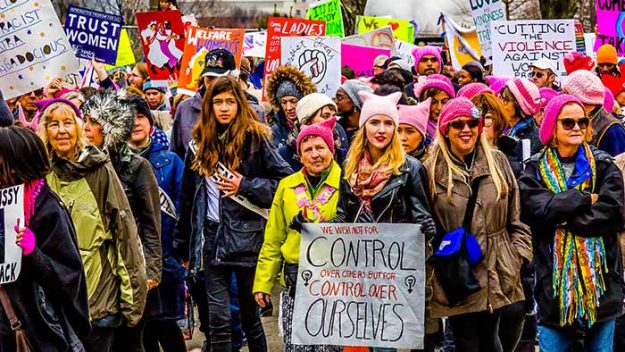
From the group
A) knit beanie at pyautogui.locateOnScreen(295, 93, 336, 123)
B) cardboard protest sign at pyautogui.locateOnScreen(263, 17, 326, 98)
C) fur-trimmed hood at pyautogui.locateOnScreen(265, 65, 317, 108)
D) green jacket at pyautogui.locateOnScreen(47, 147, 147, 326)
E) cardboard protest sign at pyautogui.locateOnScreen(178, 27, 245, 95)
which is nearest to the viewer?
green jacket at pyautogui.locateOnScreen(47, 147, 147, 326)

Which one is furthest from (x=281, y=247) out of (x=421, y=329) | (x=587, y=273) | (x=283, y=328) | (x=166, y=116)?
(x=166, y=116)

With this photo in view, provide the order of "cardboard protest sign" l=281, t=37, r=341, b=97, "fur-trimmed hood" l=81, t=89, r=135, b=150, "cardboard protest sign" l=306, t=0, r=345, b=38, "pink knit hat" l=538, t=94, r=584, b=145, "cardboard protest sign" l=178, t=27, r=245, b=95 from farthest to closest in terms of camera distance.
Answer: "cardboard protest sign" l=306, t=0, r=345, b=38
"cardboard protest sign" l=178, t=27, r=245, b=95
"cardboard protest sign" l=281, t=37, r=341, b=97
"fur-trimmed hood" l=81, t=89, r=135, b=150
"pink knit hat" l=538, t=94, r=584, b=145

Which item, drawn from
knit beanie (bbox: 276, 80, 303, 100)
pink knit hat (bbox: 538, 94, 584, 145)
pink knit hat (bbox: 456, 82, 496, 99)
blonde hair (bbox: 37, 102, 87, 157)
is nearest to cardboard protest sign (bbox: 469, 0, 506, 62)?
knit beanie (bbox: 276, 80, 303, 100)

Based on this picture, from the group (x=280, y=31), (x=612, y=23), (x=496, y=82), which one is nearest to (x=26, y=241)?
(x=496, y=82)

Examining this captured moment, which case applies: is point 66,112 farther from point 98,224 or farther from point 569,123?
point 569,123

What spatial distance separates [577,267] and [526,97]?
231 centimetres

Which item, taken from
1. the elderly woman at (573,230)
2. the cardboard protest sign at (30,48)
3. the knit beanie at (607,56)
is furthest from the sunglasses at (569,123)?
the cardboard protest sign at (30,48)

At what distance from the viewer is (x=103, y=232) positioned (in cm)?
673

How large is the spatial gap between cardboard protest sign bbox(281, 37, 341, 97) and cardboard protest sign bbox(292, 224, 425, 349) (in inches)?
209

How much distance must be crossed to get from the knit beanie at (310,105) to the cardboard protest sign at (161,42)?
6.21 m

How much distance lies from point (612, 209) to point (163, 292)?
9.65 ft

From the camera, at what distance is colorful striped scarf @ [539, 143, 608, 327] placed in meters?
6.91

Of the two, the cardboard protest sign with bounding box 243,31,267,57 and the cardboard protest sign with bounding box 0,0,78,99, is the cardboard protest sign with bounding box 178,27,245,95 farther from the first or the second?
the cardboard protest sign with bounding box 243,31,267,57

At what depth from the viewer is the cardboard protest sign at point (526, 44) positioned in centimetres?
1330
